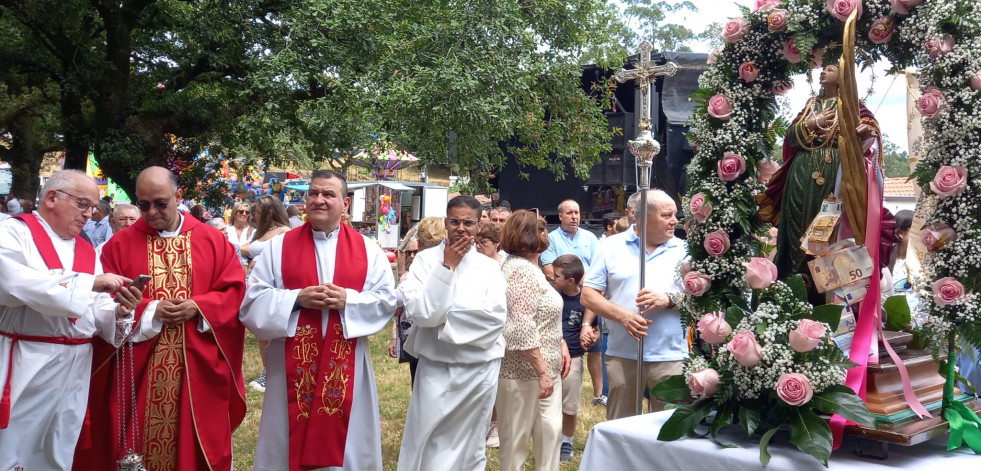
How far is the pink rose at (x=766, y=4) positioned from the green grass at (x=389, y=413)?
3.77 meters

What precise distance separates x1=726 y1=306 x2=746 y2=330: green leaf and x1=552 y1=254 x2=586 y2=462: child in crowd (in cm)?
321

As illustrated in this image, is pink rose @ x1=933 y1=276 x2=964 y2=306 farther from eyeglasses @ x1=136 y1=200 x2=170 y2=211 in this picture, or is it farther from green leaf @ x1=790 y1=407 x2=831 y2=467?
eyeglasses @ x1=136 y1=200 x2=170 y2=211

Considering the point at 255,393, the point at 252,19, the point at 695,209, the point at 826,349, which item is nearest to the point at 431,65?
the point at 252,19

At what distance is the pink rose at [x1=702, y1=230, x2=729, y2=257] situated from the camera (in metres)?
3.54

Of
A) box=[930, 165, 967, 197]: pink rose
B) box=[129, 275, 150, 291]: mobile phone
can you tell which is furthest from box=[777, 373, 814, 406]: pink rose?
box=[129, 275, 150, 291]: mobile phone

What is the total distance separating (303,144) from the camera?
45.1 feet

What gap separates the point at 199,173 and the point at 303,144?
3017 mm

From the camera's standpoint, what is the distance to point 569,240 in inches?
339

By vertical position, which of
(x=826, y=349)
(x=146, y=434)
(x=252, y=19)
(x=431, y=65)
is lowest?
(x=146, y=434)

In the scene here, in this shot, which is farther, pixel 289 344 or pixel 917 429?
pixel 289 344

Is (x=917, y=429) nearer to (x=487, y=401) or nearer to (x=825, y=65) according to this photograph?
(x=825, y=65)

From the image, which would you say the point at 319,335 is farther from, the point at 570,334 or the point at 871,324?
the point at 871,324

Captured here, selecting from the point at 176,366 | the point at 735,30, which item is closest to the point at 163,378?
the point at 176,366

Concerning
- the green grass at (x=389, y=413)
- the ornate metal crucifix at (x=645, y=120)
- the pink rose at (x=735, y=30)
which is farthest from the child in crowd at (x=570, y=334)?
the pink rose at (x=735, y=30)
